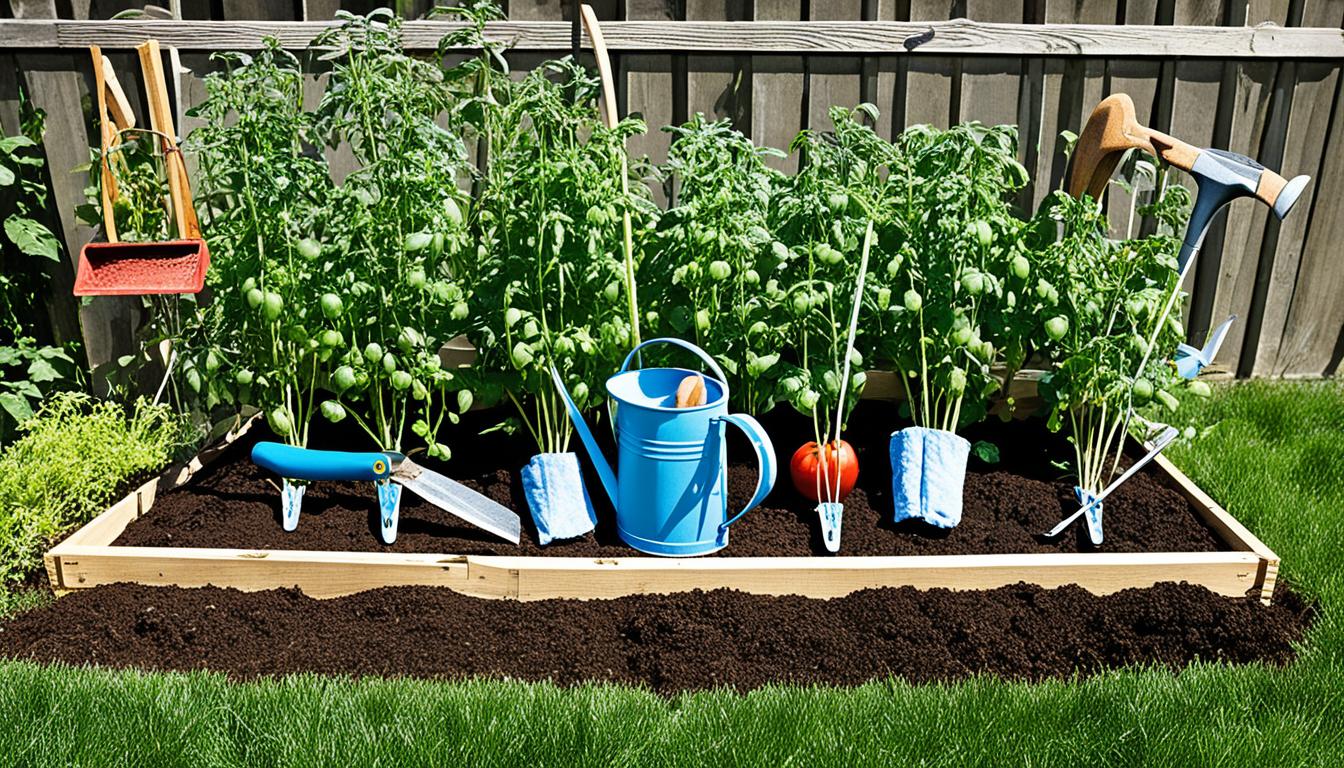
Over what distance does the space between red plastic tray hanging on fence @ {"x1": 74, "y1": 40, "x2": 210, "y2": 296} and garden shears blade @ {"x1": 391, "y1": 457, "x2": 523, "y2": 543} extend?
857 millimetres

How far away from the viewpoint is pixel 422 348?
10.5ft

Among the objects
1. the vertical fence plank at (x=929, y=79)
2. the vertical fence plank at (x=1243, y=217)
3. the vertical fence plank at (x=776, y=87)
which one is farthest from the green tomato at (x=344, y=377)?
the vertical fence plank at (x=1243, y=217)

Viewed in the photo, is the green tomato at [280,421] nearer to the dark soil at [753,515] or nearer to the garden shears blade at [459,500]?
the dark soil at [753,515]

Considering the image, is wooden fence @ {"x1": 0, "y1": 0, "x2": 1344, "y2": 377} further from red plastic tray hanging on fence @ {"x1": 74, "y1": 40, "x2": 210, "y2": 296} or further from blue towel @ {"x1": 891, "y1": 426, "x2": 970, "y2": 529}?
blue towel @ {"x1": 891, "y1": 426, "x2": 970, "y2": 529}

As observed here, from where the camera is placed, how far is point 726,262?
10.2 ft

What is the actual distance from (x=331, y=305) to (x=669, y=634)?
134cm

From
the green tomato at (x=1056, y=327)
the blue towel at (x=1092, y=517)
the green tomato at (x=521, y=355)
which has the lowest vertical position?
the blue towel at (x=1092, y=517)

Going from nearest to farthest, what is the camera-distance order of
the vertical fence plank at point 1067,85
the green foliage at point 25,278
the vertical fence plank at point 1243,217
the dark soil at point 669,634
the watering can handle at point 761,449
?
the dark soil at point 669,634, the watering can handle at point 761,449, the green foliage at point 25,278, the vertical fence plank at point 1067,85, the vertical fence plank at point 1243,217

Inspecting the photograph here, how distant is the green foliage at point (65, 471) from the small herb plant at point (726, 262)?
1.78 m

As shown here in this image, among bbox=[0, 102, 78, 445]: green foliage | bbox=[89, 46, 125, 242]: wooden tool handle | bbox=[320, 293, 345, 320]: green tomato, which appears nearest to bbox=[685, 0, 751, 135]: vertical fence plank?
bbox=[320, 293, 345, 320]: green tomato

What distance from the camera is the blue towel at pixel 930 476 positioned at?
3164mm

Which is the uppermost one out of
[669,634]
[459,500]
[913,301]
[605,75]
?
[605,75]

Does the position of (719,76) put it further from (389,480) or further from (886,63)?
(389,480)

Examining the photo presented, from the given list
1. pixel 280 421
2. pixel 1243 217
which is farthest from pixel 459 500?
pixel 1243 217
